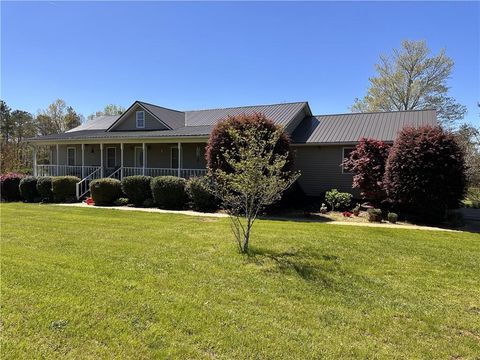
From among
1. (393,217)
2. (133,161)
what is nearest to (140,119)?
(133,161)

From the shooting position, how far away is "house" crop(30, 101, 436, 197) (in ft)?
Result: 56.4

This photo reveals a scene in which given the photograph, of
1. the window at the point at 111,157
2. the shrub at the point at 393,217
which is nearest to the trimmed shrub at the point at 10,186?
the window at the point at 111,157

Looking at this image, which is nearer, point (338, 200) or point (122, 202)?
point (338, 200)

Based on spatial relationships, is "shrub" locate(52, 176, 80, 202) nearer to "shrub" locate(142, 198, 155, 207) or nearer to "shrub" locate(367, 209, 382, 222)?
"shrub" locate(142, 198, 155, 207)

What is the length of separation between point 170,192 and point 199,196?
1.61 metres

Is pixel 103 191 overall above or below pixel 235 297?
above

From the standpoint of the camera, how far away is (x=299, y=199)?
16750 mm

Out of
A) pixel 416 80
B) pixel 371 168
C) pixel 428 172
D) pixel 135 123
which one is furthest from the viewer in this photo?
pixel 416 80

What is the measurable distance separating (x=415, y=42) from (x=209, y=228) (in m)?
31.0

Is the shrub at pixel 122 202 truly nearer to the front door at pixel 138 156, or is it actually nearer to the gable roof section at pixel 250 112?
the gable roof section at pixel 250 112

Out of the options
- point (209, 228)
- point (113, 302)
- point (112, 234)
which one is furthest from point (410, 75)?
point (113, 302)

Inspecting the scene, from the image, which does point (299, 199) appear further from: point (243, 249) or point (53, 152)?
point (53, 152)

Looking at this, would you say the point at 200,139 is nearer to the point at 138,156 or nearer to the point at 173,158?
the point at 173,158

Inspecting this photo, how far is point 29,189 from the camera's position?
1864 cm
